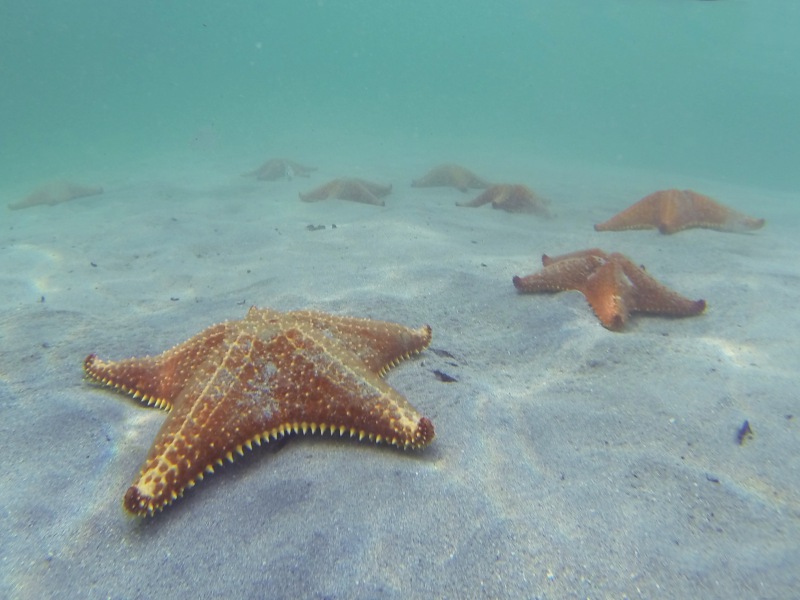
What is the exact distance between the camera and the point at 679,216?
9.68 m

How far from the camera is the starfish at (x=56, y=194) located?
16.4m

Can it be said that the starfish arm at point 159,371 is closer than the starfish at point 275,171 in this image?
Yes

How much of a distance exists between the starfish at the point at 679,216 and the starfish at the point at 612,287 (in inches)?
183

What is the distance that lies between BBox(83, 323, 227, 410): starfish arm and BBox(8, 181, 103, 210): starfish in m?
15.7

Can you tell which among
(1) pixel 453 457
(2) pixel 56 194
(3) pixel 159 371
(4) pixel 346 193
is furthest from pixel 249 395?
(2) pixel 56 194

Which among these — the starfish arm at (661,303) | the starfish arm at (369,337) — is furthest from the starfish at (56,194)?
the starfish arm at (661,303)

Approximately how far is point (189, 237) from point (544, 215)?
877 centimetres

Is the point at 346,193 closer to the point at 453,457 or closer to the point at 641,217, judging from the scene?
the point at 641,217

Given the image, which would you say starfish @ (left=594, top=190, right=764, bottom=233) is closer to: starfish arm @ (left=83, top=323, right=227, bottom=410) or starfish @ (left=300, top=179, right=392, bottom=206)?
starfish @ (left=300, top=179, right=392, bottom=206)

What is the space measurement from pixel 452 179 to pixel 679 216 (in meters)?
8.36

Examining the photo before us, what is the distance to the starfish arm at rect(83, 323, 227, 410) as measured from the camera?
3639mm

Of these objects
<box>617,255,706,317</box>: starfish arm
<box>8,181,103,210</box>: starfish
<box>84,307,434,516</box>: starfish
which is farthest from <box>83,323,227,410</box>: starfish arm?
<box>8,181,103,210</box>: starfish

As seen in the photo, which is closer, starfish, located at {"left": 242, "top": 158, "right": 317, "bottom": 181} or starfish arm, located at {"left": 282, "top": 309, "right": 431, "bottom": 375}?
starfish arm, located at {"left": 282, "top": 309, "right": 431, "bottom": 375}

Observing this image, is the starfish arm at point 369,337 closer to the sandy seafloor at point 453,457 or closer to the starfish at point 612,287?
the sandy seafloor at point 453,457
